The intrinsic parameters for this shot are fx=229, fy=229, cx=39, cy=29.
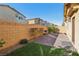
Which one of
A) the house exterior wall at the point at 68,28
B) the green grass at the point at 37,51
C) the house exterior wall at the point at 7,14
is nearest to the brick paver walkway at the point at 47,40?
the green grass at the point at 37,51

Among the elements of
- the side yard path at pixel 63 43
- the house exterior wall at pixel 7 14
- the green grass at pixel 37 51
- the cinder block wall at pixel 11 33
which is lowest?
the green grass at pixel 37 51

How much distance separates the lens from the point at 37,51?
3.95m

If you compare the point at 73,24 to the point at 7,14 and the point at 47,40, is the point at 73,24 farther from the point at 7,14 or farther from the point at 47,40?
the point at 7,14

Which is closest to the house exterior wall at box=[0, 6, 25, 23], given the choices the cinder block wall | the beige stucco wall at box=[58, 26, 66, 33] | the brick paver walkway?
the cinder block wall

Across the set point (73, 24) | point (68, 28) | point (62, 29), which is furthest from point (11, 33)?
point (73, 24)

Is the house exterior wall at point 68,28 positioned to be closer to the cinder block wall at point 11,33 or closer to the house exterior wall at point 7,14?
the cinder block wall at point 11,33

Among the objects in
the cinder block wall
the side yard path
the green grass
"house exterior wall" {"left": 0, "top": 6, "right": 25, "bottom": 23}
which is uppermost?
"house exterior wall" {"left": 0, "top": 6, "right": 25, "bottom": 23}

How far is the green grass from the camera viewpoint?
393 cm

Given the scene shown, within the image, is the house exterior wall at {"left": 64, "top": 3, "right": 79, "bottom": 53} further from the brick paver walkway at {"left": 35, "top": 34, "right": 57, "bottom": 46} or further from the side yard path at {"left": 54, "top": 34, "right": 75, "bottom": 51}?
the brick paver walkway at {"left": 35, "top": 34, "right": 57, "bottom": 46}

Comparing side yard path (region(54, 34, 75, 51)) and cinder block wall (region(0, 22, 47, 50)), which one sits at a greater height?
cinder block wall (region(0, 22, 47, 50))

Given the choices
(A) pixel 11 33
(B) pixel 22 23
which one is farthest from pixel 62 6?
(A) pixel 11 33

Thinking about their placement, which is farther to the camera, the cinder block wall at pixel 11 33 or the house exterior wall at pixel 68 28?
the house exterior wall at pixel 68 28

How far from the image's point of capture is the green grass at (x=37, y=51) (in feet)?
12.9

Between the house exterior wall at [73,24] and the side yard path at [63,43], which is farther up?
the house exterior wall at [73,24]
